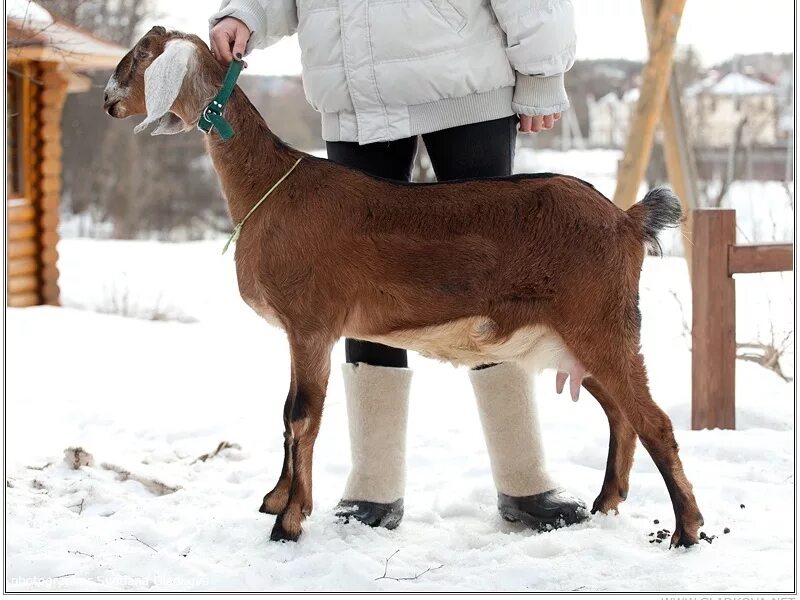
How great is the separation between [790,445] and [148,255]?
11.0 meters

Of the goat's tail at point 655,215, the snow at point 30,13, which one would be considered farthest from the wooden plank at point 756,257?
the snow at point 30,13

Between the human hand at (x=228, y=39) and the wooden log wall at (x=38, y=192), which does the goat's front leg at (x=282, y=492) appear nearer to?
the human hand at (x=228, y=39)

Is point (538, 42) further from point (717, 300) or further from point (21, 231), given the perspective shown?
point (21, 231)

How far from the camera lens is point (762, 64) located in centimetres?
1487

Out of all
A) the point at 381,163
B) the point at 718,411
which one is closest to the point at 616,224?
the point at 381,163

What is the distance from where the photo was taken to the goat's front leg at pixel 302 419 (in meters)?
2.87

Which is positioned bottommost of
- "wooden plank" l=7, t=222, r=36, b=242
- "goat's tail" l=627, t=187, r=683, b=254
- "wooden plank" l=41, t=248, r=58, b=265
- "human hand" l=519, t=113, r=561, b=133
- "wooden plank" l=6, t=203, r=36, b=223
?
"wooden plank" l=41, t=248, r=58, b=265

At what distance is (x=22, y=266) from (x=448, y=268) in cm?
791

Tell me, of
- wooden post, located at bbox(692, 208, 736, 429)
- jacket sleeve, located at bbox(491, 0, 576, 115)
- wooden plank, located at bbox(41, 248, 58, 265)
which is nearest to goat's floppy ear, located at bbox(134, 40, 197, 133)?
jacket sleeve, located at bbox(491, 0, 576, 115)

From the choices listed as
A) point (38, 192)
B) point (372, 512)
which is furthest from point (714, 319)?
point (38, 192)

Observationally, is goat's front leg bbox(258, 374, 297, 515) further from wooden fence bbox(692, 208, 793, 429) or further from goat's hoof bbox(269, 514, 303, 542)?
wooden fence bbox(692, 208, 793, 429)

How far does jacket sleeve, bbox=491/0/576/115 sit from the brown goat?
0.29 metres

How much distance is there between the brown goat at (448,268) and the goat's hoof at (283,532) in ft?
0.72

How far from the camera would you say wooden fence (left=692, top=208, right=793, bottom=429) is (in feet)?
15.1
